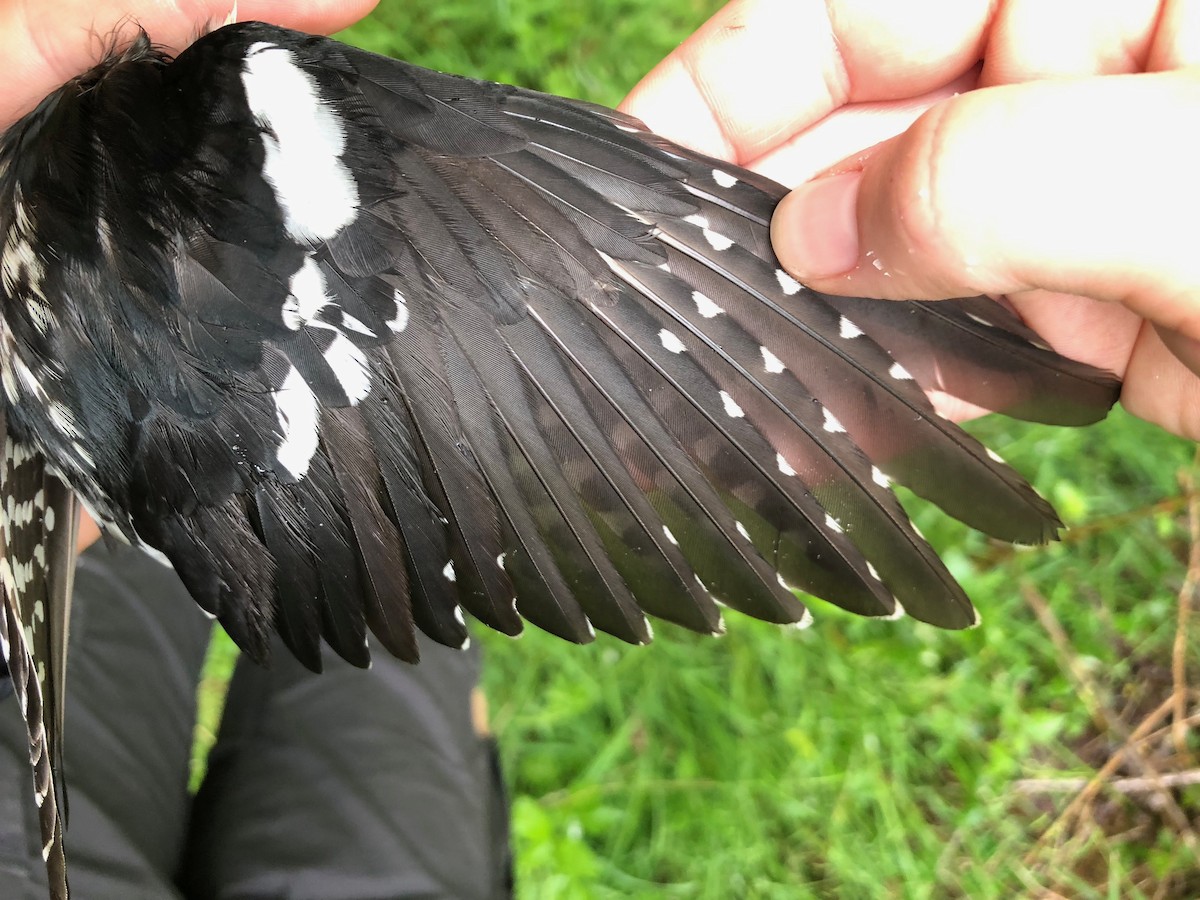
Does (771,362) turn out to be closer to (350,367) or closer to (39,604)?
(350,367)

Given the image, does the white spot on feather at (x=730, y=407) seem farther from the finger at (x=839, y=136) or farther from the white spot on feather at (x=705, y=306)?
the finger at (x=839, y=136)

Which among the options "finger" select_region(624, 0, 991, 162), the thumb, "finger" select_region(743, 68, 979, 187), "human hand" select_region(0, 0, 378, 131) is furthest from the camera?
"finger" select_region(743, 68, 979, 187)

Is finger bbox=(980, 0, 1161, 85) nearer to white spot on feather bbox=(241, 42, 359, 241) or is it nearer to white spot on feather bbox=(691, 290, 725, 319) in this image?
white spot on feather bbox=(691, 290, 725, 319)

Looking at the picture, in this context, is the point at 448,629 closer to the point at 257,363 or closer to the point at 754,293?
the point at 257,363

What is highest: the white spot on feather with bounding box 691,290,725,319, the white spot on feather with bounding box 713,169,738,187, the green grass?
the white spot on feather with bounding box 713,169,738,187

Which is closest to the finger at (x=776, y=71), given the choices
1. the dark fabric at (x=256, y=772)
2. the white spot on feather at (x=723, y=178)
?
the white spot on feather at (x=723, y=178)

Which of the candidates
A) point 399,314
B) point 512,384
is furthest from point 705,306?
point 399,314

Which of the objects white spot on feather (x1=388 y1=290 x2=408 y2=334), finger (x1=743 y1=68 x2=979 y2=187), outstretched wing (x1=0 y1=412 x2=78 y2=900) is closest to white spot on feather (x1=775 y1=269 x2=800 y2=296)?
white spot on feather (x1=388 y1=290 x2=408 y2=334)
